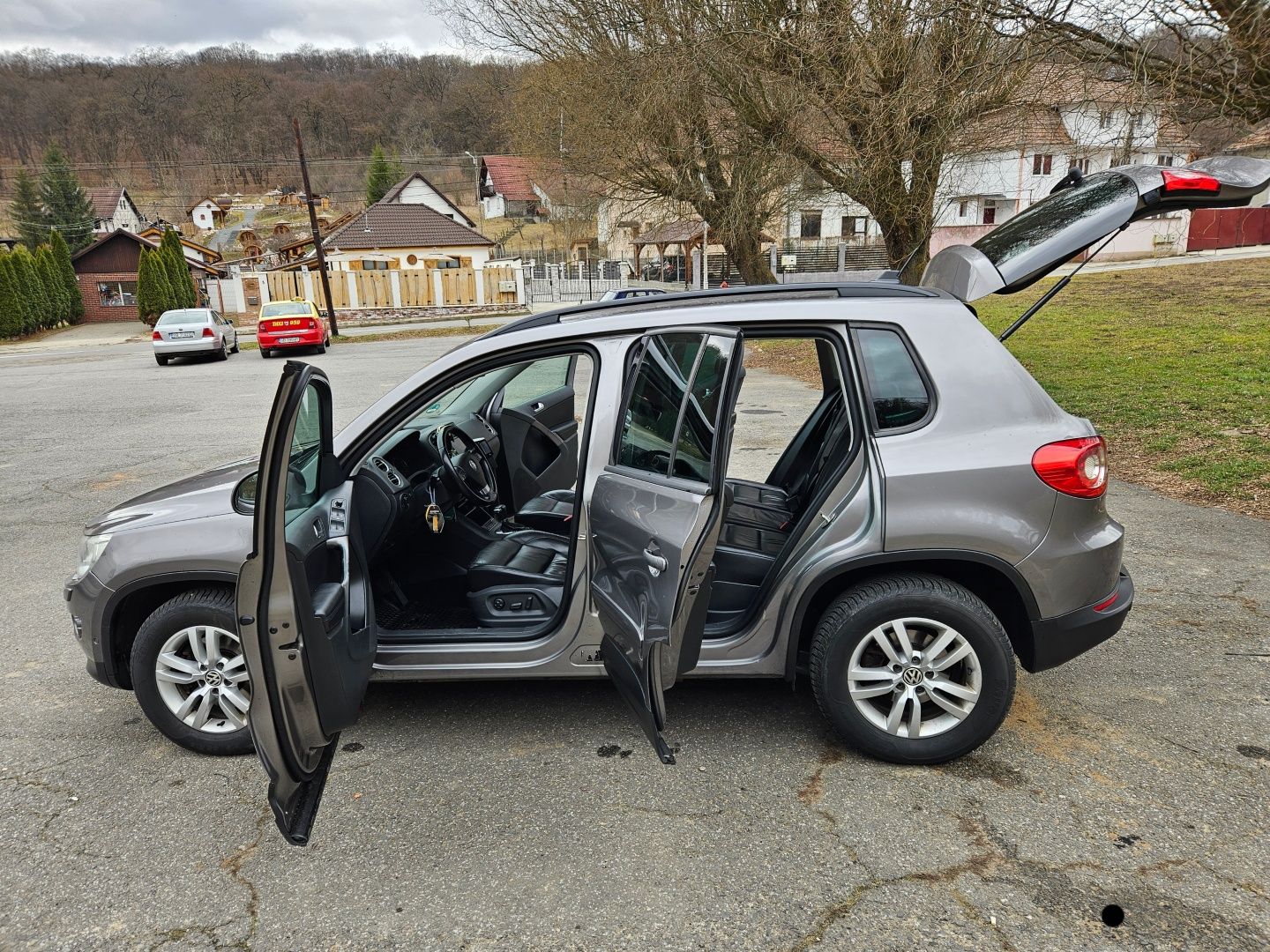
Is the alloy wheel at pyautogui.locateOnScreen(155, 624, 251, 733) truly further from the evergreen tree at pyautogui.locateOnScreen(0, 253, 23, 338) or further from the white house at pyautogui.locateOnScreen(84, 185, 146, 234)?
→ the white house at pyautogui.locateOnScreen(84, 185, 146, 234)

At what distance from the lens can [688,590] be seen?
2.47 m

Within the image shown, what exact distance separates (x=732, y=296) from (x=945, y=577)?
135 cm

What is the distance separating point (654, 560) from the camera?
256cm

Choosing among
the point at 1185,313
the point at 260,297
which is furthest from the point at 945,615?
the point at 260,297

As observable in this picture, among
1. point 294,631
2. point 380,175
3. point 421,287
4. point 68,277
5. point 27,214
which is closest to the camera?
point 294,631

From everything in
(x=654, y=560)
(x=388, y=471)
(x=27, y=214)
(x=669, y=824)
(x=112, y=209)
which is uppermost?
(x=112, y=209)

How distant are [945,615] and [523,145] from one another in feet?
65.3

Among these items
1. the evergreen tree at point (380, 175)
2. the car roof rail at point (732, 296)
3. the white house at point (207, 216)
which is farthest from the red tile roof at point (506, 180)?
the car roof rail at point (732, 296)

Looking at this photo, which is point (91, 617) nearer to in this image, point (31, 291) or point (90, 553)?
point (90, 553)

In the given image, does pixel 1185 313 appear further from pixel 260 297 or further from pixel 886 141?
pixel 260 297

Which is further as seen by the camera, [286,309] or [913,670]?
[286,309]

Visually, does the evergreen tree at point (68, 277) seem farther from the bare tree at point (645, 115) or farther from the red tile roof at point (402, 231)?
the bare tree at point (645, 115)

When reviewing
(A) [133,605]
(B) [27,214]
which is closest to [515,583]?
(A) [133,605]

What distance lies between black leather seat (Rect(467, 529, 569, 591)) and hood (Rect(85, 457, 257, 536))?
3.34 ft
